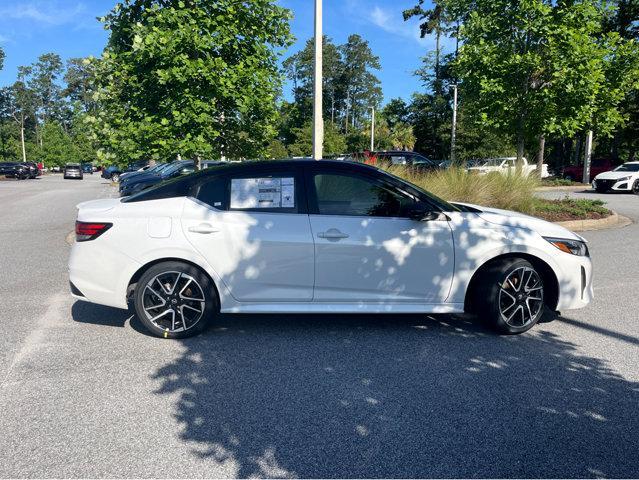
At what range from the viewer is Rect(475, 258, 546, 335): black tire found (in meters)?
4.77

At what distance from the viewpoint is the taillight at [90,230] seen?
15.4ft

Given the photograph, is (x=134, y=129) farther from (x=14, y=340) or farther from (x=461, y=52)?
(x=461, y=52)

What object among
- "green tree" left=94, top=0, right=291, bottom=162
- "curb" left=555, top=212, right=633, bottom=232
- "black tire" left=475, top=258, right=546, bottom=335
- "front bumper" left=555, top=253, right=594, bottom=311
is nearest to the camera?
"black tire" left=475, top=258, right=546, bottom=335

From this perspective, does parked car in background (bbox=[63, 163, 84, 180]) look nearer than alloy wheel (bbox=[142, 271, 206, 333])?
No

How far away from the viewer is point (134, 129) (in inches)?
344

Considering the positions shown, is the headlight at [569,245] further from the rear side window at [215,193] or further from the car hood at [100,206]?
the car hood at [100,206]

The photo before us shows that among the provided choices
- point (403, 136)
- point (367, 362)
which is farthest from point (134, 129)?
point (403, 136)

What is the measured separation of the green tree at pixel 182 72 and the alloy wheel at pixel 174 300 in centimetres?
452

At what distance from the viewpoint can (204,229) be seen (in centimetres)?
464

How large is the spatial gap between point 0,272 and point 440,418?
6.66 metres

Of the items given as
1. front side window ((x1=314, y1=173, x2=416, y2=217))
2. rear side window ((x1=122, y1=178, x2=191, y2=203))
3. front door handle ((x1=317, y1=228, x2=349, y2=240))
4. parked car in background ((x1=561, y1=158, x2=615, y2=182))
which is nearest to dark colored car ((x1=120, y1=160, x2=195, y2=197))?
rear side window ((x1=122, y1=178, x2=191, y2=203))

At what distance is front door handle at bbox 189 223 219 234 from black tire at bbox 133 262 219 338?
0.32 metres

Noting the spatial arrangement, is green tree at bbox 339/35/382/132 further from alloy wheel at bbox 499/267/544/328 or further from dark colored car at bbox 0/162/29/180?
alloy wheel at bbox 499/267/544/328

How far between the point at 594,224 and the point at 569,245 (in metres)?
7.97
